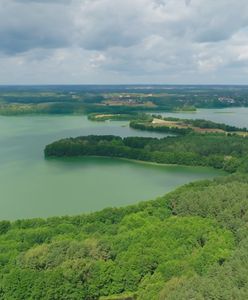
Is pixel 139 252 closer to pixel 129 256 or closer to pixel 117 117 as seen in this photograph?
pixel 129 256

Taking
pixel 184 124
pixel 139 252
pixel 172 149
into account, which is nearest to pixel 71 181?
pixel 172 149

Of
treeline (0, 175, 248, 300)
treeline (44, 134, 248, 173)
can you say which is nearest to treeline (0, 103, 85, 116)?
treeline (44, 134, 248, 173)

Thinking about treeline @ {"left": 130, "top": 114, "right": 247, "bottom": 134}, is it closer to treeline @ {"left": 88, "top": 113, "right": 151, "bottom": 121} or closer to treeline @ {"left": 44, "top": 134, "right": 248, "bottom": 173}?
treeline @ {"left": 88, "top": 113, "right": 151, "bottom": 121}

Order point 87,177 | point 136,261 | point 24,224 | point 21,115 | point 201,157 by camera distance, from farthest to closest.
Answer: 1. point 21,115
2. point 201,157
3. point 87,177
4. point 24,224
5. point 136,261

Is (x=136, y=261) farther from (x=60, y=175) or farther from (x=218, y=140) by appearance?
(x=218, y=140)

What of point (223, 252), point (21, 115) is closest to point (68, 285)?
point (223, 252)

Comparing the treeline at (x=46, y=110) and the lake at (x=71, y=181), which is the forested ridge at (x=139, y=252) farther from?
the treeline at (x=46, y=110)
